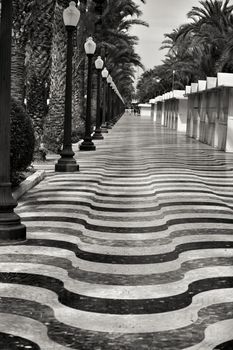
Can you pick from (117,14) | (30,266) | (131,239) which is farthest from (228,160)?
(117,14)

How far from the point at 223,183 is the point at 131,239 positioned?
655cm

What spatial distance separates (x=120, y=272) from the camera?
5914mm

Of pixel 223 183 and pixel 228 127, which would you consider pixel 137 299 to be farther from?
pixel 228 127

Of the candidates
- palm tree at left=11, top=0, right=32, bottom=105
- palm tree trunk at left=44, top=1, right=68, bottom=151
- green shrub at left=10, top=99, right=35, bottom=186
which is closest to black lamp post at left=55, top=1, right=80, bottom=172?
palm tree at left=11, top=0, right=32, bottom=105

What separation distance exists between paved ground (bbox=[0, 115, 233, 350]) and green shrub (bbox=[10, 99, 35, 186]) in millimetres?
550

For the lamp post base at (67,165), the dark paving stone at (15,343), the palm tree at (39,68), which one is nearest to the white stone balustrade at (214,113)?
the palm tree at (39,68)

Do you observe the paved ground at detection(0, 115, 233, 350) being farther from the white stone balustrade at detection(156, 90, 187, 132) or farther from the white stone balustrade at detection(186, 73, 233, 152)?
the white stone balustrade at detection(156, 90, 187, 132)

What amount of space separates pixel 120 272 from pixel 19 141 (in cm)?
554

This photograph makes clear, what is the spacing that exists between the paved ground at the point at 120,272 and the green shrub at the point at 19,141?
550 mm

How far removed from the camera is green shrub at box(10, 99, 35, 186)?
10914mm

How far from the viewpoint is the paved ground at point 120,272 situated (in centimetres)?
430

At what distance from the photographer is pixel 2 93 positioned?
7.34 meters

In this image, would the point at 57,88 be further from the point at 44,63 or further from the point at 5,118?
the point at 5,118

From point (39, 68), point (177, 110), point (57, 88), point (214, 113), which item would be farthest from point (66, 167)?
point (177, 110)
